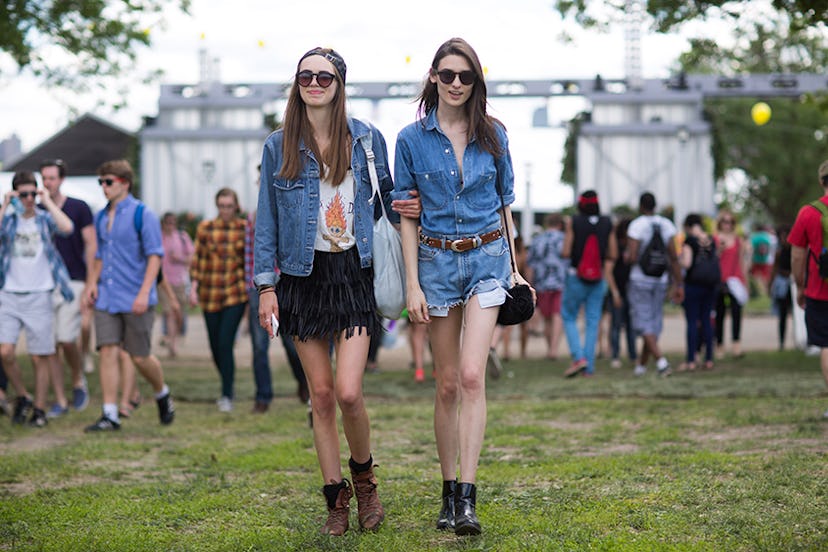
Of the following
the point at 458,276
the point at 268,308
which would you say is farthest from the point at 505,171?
the point at 268,308

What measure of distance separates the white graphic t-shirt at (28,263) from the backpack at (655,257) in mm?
6345

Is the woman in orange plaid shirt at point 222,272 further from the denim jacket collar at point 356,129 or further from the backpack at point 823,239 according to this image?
the denim jacket collar at point 356,129

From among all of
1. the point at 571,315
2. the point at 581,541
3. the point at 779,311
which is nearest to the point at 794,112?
the point at 779,311

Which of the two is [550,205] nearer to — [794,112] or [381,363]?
[381,363]

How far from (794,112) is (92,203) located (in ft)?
127

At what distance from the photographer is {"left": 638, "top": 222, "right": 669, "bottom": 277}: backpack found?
12.9 metres

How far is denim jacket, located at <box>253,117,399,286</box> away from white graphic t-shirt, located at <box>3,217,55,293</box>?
5.01 meters

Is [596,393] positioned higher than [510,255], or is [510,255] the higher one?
[510,255]

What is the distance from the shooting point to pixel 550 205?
35844 mm

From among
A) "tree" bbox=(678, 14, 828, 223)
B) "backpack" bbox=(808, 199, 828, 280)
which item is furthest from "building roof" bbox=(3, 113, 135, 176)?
"backpack" bbox=(808, 199, 828, 280)

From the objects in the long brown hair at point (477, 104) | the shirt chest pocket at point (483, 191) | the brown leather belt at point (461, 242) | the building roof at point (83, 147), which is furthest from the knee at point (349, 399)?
the building roof at point (83, 147)

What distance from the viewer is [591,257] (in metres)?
12.9

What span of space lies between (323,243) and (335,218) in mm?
120

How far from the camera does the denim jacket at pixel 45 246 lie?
31.5 feet
